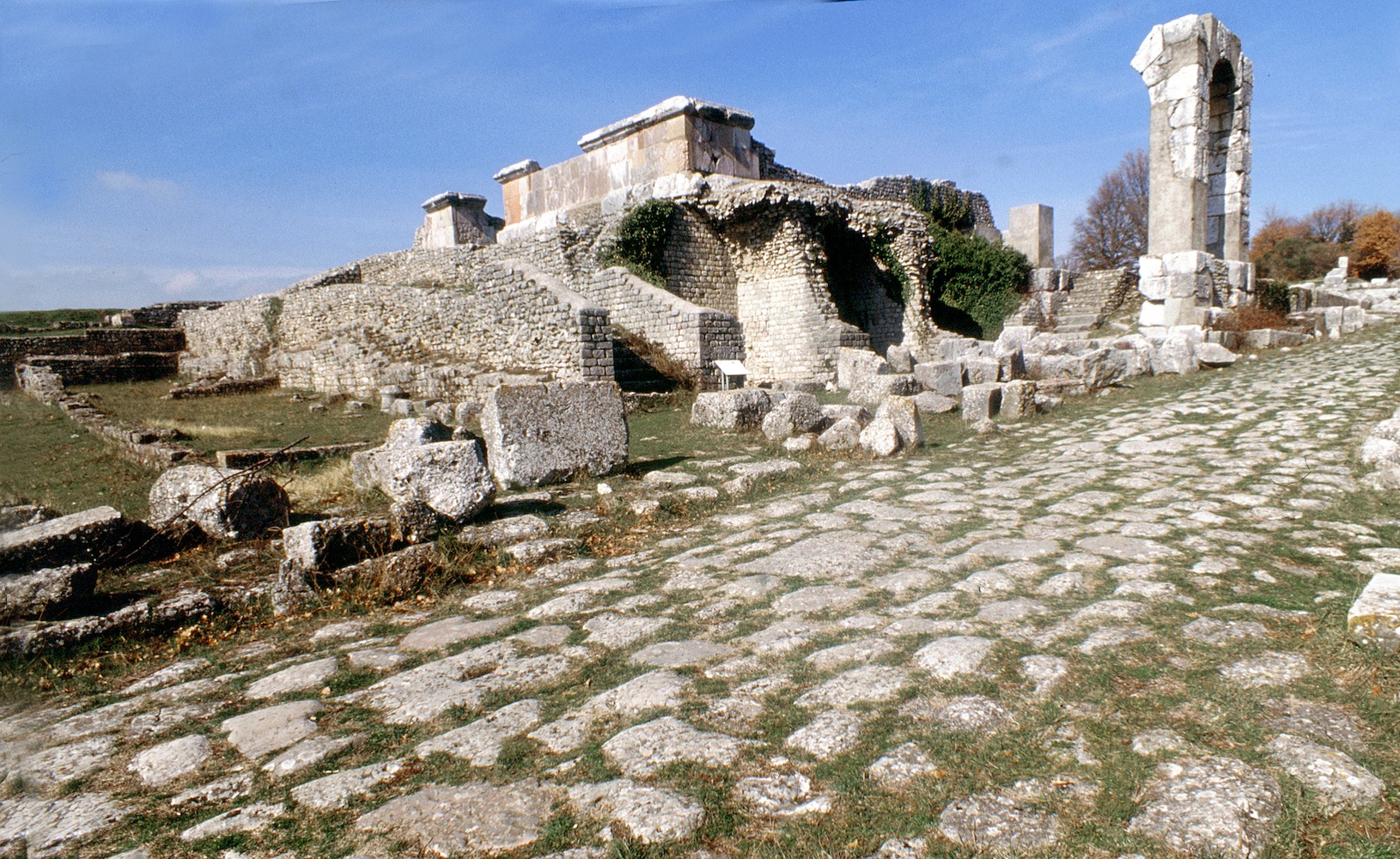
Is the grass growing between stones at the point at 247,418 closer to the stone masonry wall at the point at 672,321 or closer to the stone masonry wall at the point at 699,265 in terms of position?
the stone masonry wall at the point at 672,321

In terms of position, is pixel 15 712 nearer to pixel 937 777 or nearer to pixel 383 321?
pixel 937 777

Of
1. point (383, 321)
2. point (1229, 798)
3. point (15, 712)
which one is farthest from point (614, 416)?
point (383, 321)

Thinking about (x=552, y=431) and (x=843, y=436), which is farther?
(x=843, y=436)

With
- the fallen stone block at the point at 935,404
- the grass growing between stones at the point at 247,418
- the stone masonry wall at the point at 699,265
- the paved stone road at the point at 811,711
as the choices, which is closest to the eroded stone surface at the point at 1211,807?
the paved stone road at the point at 811,711

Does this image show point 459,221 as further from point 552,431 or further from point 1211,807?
point 1211,807

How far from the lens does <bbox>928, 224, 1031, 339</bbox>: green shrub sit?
2075 centimetres

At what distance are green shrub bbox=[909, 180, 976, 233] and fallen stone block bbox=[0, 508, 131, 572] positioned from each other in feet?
76.6

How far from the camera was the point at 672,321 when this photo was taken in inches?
610

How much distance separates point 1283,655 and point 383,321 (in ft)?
62.3

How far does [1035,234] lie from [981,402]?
15326 millimetres

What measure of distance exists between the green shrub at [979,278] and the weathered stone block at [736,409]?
12280mm

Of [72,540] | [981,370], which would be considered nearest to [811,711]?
[72,540]

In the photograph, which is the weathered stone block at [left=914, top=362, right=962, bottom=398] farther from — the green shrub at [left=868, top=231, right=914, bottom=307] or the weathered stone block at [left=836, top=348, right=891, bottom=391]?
the green shrub at [left=868, top=231, right=914, bottom=307]

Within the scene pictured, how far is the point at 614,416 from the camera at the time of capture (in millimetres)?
7734
